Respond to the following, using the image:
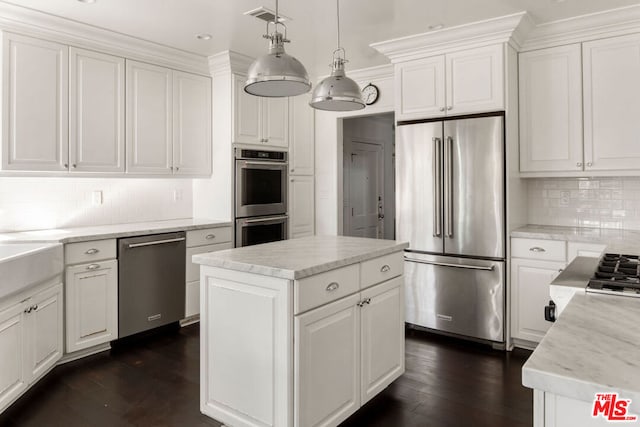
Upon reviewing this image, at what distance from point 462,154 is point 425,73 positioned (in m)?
0.79

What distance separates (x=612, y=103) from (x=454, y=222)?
1.44 m

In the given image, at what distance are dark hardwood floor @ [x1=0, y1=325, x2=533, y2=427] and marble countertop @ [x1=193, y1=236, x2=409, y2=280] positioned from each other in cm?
91

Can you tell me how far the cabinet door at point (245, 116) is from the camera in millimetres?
4336

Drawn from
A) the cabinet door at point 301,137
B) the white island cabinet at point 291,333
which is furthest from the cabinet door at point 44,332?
the cabinet door at point 301,137

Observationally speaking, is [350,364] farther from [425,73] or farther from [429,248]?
[425,73]

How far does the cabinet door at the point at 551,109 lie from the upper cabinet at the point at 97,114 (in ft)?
9.62

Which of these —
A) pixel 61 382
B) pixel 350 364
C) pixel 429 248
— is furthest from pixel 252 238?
pixel 350 364

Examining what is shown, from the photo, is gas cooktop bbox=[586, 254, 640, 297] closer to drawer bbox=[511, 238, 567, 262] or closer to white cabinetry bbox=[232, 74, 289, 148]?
drawer bbox=[511, 238, 567, 262]

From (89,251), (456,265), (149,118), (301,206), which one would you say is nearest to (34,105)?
(149,118)

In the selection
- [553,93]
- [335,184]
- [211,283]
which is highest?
[553,93]

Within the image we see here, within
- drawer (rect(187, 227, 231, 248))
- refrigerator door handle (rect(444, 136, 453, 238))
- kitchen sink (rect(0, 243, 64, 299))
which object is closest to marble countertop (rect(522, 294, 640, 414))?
refrigerator door handle (rect(444, 136, 453, 238))

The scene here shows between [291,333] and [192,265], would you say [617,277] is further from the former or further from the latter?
[192,265]

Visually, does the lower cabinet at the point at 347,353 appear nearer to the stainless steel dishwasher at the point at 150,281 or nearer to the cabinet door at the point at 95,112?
the stainless steel dishwasher at the point at 150,281

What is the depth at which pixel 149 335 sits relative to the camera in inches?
151
